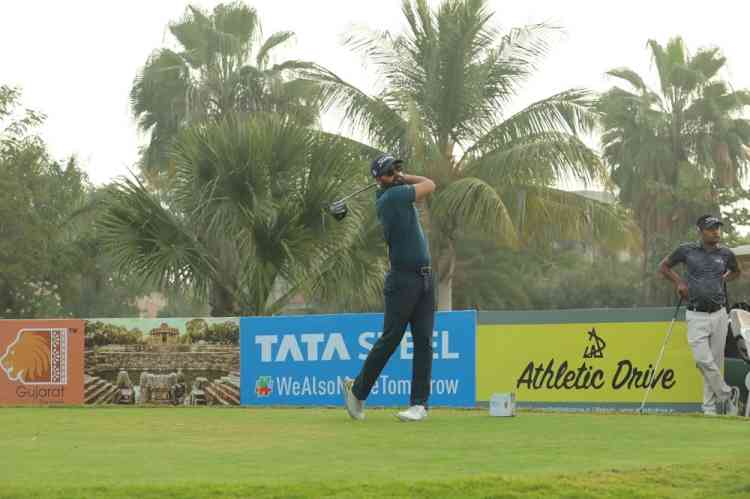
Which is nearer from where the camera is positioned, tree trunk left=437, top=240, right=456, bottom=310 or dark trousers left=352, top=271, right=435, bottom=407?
dark trousers left=352, top=271, right=435, bottom=407

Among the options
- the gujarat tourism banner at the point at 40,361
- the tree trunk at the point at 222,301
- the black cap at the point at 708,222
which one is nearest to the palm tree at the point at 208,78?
the tree trunk at the point at 222,301

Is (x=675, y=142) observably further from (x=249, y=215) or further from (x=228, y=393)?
(x=228, y=393)

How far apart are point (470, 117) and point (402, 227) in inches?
871

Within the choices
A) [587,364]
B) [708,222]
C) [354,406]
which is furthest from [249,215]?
[354,406]

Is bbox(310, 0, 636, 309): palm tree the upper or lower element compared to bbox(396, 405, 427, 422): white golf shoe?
upper

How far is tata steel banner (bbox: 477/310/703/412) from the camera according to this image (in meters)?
12.7

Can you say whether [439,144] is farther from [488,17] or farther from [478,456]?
[478,456]

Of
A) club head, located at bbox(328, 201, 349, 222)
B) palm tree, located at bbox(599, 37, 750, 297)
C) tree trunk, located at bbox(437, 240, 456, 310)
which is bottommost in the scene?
club head, located at bbox(328, 201, 349, 222)

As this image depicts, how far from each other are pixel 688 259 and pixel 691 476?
615cm

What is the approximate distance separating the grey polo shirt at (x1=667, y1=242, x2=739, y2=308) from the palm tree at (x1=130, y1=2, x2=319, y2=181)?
28628mm

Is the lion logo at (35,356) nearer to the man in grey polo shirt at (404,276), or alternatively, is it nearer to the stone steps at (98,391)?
the stone steps at (98,391)

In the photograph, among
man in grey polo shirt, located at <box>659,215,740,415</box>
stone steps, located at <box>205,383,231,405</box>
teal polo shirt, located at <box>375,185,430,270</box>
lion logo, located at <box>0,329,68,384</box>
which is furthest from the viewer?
lion logo, located at <box>0,329,68,384</box>

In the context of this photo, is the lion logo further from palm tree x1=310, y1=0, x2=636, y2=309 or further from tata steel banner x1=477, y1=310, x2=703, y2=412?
palm tree x1=310, y1=0, x2=636, y2=309

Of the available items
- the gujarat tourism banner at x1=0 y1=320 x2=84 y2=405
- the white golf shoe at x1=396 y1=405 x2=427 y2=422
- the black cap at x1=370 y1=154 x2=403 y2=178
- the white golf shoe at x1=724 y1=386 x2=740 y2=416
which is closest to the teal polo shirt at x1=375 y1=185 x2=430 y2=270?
the black cap at x1=370 y1=154 x2=403 y2=178
